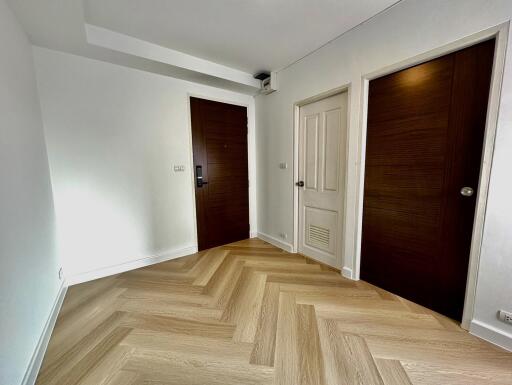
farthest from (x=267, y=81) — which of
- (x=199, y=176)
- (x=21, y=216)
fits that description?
(x=21, y=216)

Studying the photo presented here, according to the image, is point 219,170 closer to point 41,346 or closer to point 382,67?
point 382,67

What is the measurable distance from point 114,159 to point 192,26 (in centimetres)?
155

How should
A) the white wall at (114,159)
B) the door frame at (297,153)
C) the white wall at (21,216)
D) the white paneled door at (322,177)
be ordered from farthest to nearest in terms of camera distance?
the white paneled door at (322,177) < the door frame at (297,153) < the white wall at (114,159) < the white wall at (21,216)

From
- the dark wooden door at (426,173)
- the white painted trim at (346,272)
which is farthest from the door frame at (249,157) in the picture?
the dark wooden door at (426,173)

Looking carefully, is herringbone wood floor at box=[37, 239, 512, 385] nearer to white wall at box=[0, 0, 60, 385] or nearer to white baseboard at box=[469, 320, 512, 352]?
white baseboard at box=[469, 320, 512, 352]

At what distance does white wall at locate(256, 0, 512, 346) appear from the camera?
1282mm

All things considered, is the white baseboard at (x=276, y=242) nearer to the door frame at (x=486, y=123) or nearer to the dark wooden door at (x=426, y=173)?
the dark wooden door at (x=426, y=173)

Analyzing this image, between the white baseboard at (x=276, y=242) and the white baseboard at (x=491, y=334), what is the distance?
1790mm

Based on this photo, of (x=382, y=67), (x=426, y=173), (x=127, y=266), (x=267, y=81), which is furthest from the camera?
(x=267, y=81)

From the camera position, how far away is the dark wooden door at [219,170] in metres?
2.88

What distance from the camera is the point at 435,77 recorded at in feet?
5.08

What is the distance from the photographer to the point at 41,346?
4.35 feet

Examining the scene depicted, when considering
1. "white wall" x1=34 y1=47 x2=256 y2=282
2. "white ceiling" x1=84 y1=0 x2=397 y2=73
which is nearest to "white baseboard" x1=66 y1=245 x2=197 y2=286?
"white wall" x1=34 y1=47 x2=256 y2=282

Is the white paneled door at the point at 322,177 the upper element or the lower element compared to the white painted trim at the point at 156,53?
Result: lower
